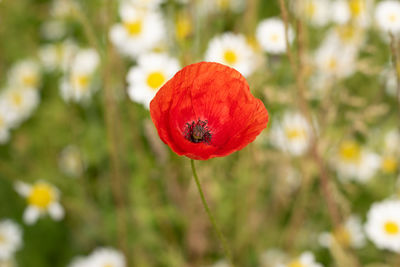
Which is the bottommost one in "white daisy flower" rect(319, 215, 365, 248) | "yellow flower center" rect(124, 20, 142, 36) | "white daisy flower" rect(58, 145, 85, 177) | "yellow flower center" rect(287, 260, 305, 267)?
"yellow flower center" rect(287, 260, 305, 267)

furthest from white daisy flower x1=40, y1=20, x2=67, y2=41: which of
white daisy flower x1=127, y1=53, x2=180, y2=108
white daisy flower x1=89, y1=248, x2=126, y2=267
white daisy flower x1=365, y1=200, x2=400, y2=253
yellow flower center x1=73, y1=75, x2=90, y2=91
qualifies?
white daisy flower x1=365, y1=200, x2=400, y2=253

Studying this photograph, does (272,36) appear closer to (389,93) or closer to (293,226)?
(389,93)

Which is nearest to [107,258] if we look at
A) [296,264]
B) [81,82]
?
[296,264]

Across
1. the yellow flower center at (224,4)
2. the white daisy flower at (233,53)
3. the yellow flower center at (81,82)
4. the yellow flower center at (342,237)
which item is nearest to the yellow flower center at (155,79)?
the white daisy flower at (233,53)

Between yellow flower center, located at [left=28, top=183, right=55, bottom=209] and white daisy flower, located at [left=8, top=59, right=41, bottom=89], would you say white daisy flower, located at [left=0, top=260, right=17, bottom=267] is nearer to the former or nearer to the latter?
yellow flower center, located at [left=28, top=183, right=55, bottom=209]

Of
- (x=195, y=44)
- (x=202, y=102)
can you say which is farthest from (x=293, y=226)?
(x=202, y=102)

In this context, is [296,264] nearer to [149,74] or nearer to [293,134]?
[293,134]
